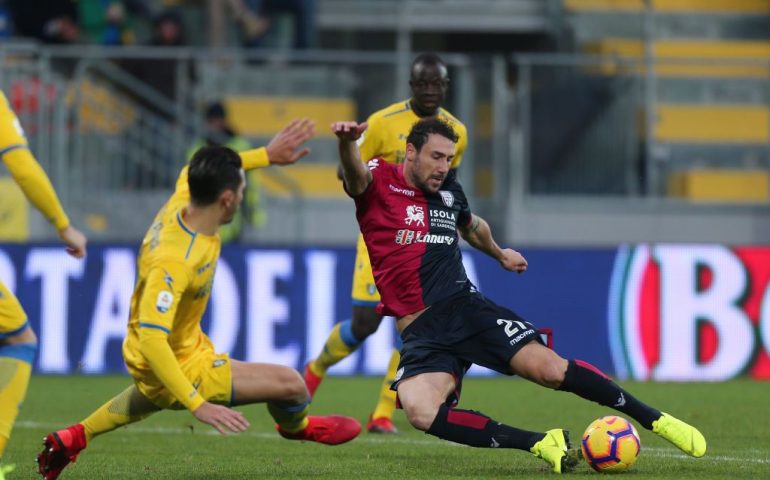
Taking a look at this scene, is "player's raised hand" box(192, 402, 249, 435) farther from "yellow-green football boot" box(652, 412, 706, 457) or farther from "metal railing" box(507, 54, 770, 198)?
"metal railing" box(507, 54, 770, 198)

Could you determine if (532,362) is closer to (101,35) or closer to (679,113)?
(679,113)

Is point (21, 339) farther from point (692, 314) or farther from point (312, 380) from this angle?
point (692, 314)

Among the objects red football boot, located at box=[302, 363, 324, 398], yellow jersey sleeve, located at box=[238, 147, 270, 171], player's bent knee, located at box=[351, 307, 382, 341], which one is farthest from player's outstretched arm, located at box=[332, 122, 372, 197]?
red football boot, located at box=[302, 363, 324, 398]

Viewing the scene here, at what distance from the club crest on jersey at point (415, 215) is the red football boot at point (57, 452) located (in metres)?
1.96

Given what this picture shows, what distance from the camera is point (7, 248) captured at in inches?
531

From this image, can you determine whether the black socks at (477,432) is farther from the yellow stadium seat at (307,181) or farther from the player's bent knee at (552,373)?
the yellow stadium seat at (307,181)

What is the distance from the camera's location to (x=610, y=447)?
257 inches

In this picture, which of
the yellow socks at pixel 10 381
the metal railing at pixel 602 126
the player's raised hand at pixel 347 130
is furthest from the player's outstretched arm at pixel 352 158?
the metal railing at pixel 602 126

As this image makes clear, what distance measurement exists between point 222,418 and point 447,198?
202cm

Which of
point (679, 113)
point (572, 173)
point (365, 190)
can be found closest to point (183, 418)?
point (365, 190)

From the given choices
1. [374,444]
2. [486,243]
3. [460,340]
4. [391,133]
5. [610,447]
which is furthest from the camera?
[391,133]

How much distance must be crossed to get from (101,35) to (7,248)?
4.41 meters

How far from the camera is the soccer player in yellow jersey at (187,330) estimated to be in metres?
6.18

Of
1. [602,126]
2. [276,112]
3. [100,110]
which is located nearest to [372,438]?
[100,110]
